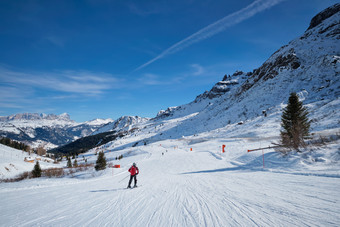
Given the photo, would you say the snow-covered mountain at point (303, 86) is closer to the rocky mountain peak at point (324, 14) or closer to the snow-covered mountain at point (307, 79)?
the snow-covered mountain at point (307, 79)

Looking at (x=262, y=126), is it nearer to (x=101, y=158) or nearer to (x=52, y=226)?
(x=101, y=158)

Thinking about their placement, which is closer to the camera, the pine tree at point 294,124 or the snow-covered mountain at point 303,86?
the pine tree at point 294,124

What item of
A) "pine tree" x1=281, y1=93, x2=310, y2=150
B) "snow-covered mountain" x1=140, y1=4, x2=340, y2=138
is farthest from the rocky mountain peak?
"pine tree" x1=281, y1=93, x2=310, y2=150

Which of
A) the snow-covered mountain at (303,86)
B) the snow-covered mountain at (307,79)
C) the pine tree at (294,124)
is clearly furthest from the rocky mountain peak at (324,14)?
the pine tree at (294,124)

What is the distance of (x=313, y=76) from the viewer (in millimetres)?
58844

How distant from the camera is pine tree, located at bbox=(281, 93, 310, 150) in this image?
12156 mm

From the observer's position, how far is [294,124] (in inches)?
574

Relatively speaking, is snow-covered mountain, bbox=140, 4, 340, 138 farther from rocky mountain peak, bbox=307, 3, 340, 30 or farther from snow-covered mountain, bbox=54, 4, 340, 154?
rocky mountain peak, bbox=307, 3, 340, 30

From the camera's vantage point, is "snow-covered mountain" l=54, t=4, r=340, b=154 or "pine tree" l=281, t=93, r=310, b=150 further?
"snow-covered mountain" l=54, t=4, r=340, b=154

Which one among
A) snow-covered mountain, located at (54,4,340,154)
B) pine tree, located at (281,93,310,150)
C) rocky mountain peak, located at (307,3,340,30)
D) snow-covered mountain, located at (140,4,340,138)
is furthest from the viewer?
rocky mountain peak, located at (307,3,340,30)

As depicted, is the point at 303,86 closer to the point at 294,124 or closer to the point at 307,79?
the point at 307,79

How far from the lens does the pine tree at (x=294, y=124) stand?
12156 millimetres

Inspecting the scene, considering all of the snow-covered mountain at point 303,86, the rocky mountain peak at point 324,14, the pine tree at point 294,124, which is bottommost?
the pine tree at point 294,124

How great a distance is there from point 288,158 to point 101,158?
24.3 meters
